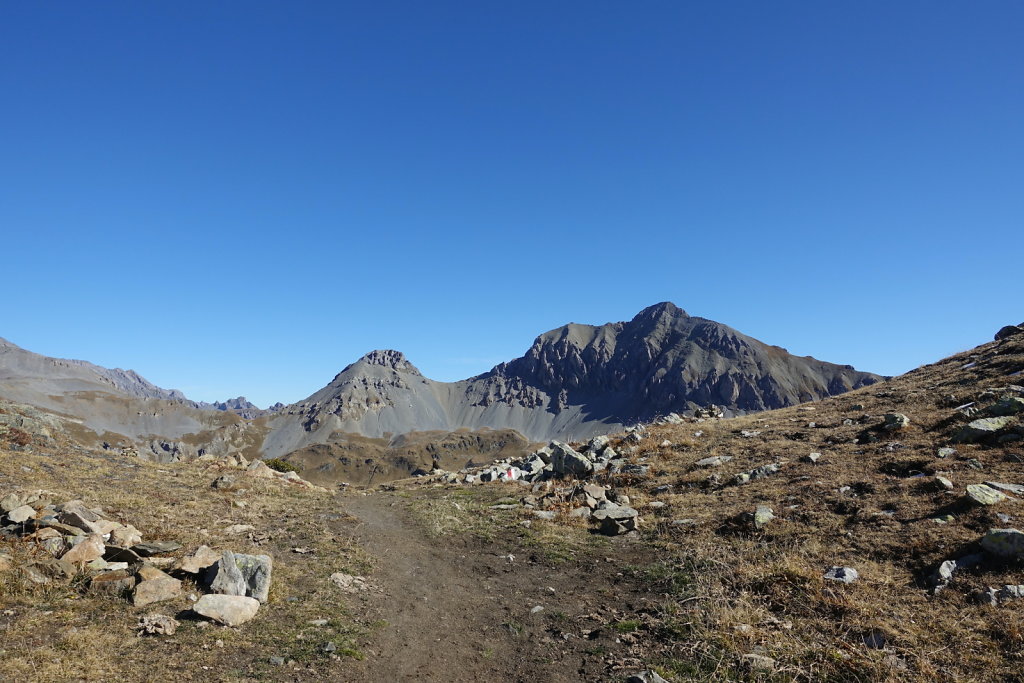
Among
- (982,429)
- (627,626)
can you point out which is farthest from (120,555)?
(982,429)

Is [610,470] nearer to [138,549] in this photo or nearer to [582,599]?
[582,599]

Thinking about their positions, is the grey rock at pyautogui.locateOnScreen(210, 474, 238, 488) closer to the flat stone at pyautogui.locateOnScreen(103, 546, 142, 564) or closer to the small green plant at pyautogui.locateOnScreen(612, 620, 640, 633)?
the flat stone at pyautogui.locateOnScreen(103, 546, 142, 564)

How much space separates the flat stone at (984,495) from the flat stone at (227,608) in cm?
1780

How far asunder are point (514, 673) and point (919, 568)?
911cm

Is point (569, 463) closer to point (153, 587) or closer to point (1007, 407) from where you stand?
point (1007, 407)

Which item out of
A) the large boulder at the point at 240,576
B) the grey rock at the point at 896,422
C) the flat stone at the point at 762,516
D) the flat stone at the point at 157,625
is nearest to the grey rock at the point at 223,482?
the large boulder at the point at 240,576

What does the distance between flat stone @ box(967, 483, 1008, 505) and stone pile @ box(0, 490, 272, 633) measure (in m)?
17.8

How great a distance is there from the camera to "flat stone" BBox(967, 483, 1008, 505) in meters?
12.5

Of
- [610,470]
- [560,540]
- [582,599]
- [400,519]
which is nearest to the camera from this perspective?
[582,599]

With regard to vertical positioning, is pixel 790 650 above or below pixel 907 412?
below

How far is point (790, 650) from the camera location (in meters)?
8.38

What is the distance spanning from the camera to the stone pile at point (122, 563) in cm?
987

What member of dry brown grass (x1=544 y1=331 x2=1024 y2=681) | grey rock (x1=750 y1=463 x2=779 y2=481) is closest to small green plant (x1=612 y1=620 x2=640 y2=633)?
dry brown grass (x1=544 y1=331 x2=1024 y2=681)

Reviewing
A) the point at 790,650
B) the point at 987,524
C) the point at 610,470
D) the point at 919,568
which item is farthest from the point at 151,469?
the point at 987,524
